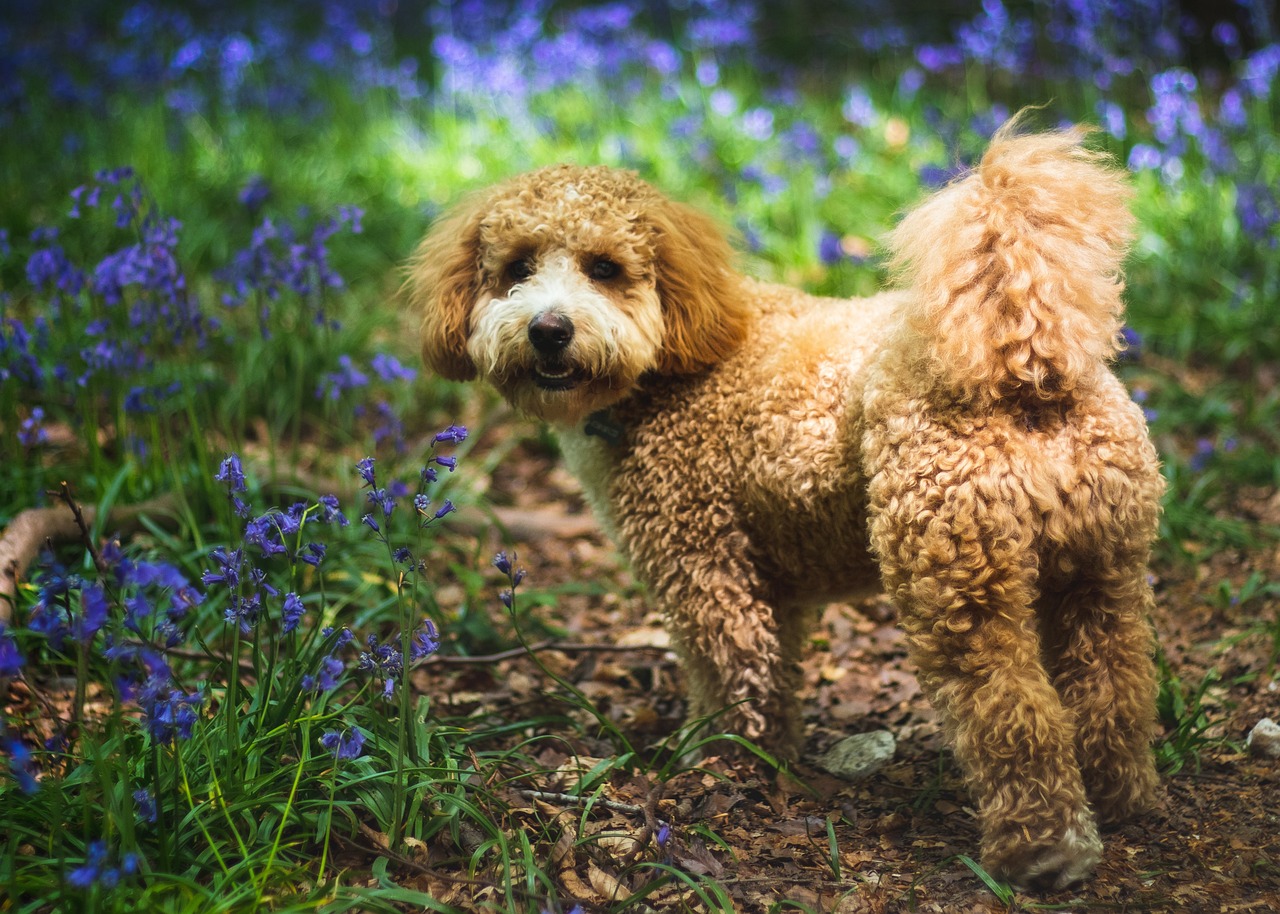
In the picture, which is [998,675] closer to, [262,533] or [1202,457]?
[262,533]

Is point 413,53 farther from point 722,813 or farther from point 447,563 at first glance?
point 722,813

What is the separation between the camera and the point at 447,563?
4133mm

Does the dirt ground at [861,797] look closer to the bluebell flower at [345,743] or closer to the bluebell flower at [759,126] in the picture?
the bluebell flower at [345,743]

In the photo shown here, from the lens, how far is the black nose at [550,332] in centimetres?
274

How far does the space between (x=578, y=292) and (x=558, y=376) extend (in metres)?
0.25

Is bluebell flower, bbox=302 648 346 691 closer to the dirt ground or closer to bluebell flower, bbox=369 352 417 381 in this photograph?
the dirt ground

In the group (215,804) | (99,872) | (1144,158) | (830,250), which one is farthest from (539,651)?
(1144,158)

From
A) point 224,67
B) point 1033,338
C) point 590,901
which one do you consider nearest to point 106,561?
point 590,901

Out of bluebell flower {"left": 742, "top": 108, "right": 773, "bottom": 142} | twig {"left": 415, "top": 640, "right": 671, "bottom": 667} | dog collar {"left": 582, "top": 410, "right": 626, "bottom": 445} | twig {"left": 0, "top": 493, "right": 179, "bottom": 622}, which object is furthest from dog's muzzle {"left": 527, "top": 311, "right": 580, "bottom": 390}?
bluebell flower {"left": 742, "top": 108, "right": 773, "bottom": 142}

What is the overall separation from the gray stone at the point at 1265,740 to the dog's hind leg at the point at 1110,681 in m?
0.46

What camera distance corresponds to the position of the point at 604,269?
2.97 m

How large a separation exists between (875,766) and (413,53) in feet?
29.2

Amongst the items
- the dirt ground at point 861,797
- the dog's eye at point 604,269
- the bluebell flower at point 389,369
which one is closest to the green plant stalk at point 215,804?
the dirt ground at point 861,797

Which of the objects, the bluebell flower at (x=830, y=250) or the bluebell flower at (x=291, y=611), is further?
the bluebell flower at (x=830, y=250)
